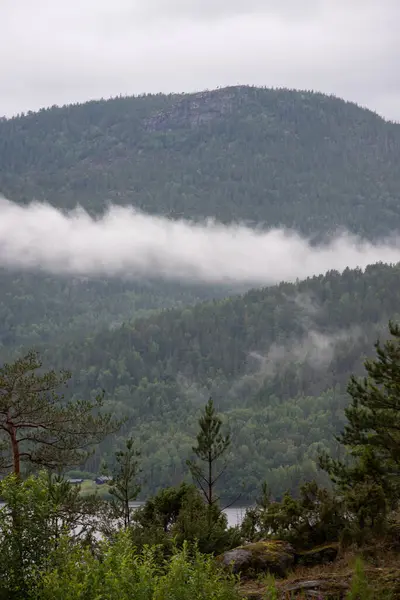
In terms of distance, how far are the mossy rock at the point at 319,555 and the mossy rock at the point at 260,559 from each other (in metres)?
0.38

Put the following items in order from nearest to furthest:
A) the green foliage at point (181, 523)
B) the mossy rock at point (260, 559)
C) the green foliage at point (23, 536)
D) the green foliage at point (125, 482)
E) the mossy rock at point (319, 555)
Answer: the green foliage at point (23, 536), the mossy rock at point (260, 559), the mossy rock at point (319, 555), the green foliage at point (181, 523), the green foliage at point (125, 482)

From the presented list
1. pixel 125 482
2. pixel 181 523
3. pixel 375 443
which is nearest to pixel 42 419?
pixel 181 523

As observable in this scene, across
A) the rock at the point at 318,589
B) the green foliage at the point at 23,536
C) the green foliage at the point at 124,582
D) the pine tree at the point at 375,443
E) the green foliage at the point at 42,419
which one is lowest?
the rock at the point at 318,589

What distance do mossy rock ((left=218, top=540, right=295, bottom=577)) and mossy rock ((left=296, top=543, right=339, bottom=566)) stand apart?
1.24ft

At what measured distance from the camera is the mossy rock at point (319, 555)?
2750 cm

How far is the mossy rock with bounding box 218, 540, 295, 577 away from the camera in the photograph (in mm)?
25344

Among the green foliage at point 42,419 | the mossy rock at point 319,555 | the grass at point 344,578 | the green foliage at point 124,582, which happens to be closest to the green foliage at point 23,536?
the green foliage at point 124,582

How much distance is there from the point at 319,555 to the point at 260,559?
2807 mm

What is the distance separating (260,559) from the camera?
1024 inches

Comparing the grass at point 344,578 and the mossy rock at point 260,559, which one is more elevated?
the mossy rock at point 260,559

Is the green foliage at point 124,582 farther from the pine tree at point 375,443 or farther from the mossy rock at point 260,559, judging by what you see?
the pine tree at point 375,443

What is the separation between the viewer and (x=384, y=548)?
86.8 ft

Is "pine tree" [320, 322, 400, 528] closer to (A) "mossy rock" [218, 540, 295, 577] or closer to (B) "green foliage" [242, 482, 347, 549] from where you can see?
(B) "green foliage" [242, 482, 347, 549]

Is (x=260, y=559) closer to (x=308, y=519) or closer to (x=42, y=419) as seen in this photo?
(x=308, y=519)
